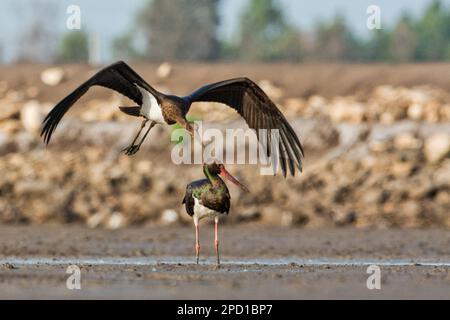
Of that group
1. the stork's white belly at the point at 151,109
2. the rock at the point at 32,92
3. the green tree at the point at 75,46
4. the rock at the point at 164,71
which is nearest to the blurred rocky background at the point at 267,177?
the rock at the point at 32,92

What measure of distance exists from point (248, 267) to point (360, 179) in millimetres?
8540

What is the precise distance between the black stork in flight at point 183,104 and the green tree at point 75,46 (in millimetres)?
42632

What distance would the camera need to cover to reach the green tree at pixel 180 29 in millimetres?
52219

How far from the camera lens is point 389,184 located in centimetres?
2206

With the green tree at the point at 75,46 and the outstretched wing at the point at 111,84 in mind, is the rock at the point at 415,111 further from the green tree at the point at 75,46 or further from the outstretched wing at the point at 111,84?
the green tree at the point at 75,46

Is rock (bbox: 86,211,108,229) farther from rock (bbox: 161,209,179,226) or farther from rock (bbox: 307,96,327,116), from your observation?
rock (bbox: 307,96,327,116)

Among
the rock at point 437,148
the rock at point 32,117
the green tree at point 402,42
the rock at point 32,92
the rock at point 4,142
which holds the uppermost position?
the green tree at point 402,42

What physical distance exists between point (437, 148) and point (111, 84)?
10.2 meters

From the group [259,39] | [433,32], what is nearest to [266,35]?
[259,39]

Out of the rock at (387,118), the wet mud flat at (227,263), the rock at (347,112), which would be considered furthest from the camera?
the rock at (347,112)

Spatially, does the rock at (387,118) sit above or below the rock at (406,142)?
above

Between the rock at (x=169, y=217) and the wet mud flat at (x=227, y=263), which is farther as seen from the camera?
the rock at (x=169, y=217)

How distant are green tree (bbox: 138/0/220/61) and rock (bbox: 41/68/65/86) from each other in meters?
18.8

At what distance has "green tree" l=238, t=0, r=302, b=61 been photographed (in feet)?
204
